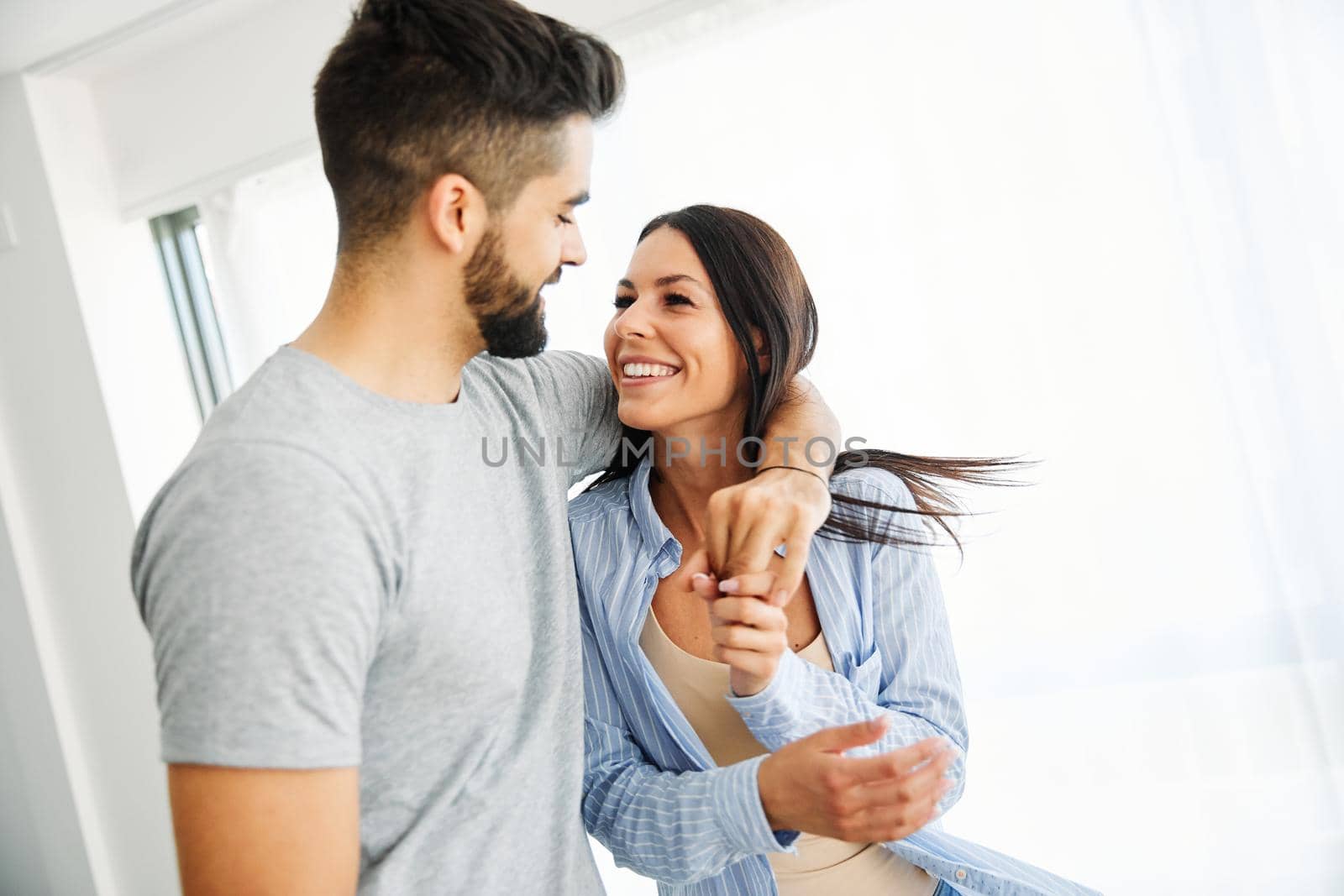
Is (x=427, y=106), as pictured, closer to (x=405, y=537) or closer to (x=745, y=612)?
(x=405, y=537)

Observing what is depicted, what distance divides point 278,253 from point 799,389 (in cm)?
244

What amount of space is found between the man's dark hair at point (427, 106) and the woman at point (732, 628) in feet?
1.43

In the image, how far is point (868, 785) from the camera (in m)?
1.08

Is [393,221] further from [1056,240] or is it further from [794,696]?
[1056,240]

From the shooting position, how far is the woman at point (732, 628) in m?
1.27

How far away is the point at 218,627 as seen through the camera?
88cm

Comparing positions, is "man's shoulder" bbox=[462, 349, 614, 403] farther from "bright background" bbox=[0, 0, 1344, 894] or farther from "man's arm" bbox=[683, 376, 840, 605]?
"bright background" bbox=[0, 0, 1344, 894]

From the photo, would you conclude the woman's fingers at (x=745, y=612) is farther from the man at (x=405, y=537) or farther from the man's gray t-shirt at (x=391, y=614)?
the man's gray t-shirt at (x=391, y=614)

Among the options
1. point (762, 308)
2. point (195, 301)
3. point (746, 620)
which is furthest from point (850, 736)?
point (195, 301)

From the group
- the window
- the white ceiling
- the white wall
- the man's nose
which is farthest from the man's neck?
the window

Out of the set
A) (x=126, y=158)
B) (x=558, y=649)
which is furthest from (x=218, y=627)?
(x=126, y=158)

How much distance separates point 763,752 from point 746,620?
0.43 metres

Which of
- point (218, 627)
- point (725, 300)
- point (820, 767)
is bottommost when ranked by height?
point (820, 767)

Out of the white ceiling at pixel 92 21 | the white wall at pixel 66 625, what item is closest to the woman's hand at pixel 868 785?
the white ceiling at pixel 92 21
